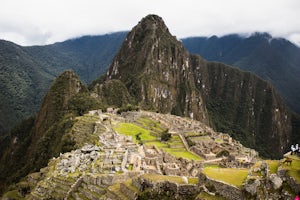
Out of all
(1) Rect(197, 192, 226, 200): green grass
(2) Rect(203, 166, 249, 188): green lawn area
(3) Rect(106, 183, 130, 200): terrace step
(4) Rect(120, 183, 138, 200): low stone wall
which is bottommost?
(3) Rect(106, 183, 130, 200): terrace step

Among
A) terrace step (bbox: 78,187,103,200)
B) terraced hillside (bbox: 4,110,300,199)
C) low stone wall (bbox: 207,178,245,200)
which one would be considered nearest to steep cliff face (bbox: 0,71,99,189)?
terraced hillside (bbox: 4,110,300,199)

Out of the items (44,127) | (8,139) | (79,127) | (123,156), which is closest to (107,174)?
(123,156)

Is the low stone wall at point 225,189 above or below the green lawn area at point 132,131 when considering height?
above

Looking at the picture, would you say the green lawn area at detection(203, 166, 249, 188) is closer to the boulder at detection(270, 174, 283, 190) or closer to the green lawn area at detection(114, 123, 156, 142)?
the boulder at detection(270, 174, 283, 190)

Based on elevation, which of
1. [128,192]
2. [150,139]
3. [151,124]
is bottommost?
[150,139]

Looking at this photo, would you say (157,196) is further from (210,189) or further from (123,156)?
(123,156)

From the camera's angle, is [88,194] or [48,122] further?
[48,122]

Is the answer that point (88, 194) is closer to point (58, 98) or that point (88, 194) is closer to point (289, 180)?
point (289, 180)

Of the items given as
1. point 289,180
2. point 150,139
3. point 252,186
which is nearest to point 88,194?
→ point 252,186

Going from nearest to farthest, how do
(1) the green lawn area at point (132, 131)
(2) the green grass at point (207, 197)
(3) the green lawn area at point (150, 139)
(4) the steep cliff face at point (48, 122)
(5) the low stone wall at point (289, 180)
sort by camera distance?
(5) the low stone wall at point (289, 180) → (2) the green grass at point (207, 197) → (3) the green lawn area at point (150, 139) → (1) the green lawn area at point (132, 131) → (4) the steep cliff face at point (48, 122)

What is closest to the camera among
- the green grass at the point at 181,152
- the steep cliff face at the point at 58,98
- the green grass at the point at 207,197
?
the green grass at the point at 207,197

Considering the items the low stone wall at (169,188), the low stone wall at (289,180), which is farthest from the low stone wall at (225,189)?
the low stone wall at (289,180)

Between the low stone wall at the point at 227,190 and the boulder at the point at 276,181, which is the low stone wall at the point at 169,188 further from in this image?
the boulder at the point at 276,181
